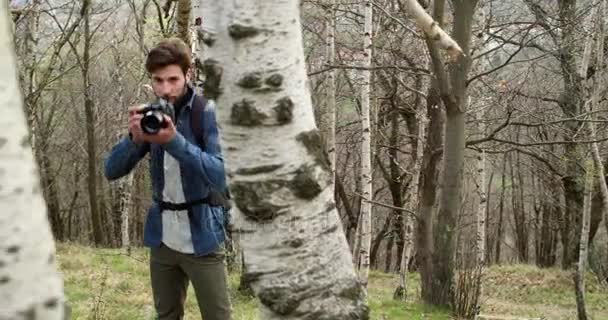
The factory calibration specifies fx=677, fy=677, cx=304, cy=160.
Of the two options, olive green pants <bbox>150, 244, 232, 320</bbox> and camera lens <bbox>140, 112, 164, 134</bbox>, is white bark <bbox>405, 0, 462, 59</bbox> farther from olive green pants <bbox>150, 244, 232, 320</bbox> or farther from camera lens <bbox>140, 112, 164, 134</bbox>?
olive green pants <bbox>150, 244, 232, 320</bbox>

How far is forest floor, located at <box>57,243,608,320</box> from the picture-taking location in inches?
245

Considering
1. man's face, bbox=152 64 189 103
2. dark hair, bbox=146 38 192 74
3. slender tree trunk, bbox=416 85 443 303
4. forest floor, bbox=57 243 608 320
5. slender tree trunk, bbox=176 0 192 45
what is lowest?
forest floor, bbox=57 243 608 320

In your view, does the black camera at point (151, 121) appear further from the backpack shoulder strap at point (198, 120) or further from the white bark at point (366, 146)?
the white bark at point (366, 146)

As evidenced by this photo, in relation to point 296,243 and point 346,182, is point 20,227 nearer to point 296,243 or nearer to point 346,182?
point 296,243

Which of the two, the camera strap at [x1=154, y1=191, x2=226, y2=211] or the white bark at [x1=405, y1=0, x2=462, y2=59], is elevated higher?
the white bark at [x1=405, y1=0, x2=462, y2=59]

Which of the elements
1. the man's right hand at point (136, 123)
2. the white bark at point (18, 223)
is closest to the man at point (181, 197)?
the man's right hand at point (136, 123)

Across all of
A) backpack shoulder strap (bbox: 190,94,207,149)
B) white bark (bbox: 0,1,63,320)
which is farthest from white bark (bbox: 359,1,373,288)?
white bark (bbox: 0,1,63,320)

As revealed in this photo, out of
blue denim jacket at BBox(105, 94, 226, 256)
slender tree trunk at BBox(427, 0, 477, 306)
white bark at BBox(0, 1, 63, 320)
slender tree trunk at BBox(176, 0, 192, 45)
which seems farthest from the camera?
slender tree trunk at BBox(427, 0, 477, 306)

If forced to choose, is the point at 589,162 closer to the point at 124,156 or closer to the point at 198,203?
the point at 198,203

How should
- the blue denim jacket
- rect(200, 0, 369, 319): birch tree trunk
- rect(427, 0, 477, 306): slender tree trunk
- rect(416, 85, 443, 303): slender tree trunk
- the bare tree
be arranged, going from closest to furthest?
rect(200, 0, 369, 319): birch tree trunk < the blue denim jacket < rect(427, 0, 477, 306): slender tree trunk < the bare tree < rect(416, 85, 443, 303): slender tree trunk

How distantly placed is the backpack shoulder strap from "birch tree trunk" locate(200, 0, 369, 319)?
1.19 metres

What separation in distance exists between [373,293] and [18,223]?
9.85 m

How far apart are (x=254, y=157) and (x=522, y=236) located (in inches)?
944

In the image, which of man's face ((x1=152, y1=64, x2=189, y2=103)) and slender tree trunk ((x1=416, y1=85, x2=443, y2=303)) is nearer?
man's face ((x1=152, y1=64, x2=189, y2=103))
